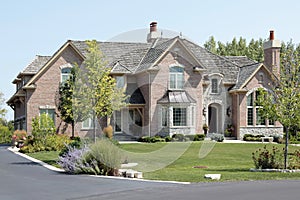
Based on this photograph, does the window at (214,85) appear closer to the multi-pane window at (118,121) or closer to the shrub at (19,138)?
the multi-pane window at (118,121)

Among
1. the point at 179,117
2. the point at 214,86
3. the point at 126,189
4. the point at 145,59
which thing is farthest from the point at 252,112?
the point at 126,189

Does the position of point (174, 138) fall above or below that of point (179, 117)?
below

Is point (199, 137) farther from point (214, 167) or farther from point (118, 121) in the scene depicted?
point (214, 167)

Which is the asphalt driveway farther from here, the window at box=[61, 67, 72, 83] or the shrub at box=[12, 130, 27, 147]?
the window at box=[61, 67, 72, 83]

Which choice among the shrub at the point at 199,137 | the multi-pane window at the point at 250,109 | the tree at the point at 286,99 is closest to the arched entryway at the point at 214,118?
the multi-pane window at the point at 250,109

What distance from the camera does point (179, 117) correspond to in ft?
126

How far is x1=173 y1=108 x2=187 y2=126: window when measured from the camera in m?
38.3

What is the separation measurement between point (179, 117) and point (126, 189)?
81.2ft

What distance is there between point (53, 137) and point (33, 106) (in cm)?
701

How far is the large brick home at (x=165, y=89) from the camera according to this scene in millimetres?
38344

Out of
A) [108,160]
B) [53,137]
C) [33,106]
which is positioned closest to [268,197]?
[108,160]

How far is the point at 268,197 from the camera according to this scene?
12.5m

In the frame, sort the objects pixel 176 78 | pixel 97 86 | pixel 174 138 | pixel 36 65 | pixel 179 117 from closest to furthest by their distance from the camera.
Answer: pixel 97 86
pixel 174 138
pixel 179 117
pixel 176 78
pixel 36 65

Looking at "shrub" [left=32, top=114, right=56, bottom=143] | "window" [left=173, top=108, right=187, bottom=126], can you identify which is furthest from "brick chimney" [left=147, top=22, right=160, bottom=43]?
"shrub" [left=32, top=114, right=56, bottom=143]
